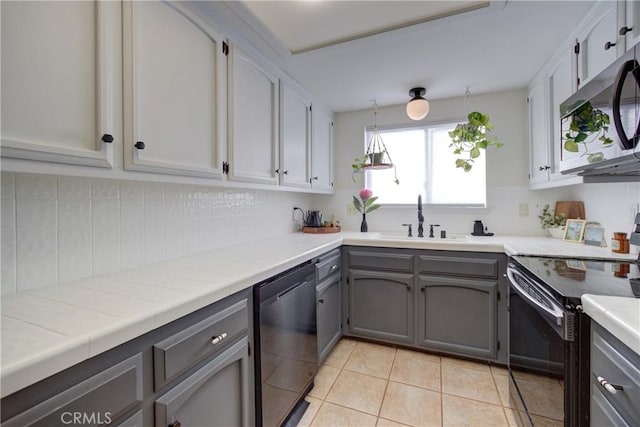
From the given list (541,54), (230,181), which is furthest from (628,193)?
(230,181)

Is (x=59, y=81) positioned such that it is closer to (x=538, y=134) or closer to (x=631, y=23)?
(x=631, y=23)

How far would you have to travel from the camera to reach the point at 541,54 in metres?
1.89

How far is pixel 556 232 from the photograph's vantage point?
2262 mm

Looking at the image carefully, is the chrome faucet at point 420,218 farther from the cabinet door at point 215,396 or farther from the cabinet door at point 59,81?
the cabinet door at point 59,81

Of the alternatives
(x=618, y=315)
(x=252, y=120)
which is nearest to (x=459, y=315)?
(x=618, y=315)

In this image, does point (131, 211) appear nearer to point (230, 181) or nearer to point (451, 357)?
point (230, 181)

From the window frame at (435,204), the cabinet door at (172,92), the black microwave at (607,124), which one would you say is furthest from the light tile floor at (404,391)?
the cabinet door at (172,92)

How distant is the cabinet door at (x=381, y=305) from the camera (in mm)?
2201

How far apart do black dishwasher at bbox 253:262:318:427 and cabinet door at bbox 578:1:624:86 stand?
1.84m

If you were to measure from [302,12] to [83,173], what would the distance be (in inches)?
51.6

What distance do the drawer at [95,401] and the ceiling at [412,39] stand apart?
→ 1553mm

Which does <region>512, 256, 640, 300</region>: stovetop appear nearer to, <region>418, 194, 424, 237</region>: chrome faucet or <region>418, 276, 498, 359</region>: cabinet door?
<region>418, 276, 498, 359</region>: cabinet door

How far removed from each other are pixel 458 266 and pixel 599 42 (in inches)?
57.3

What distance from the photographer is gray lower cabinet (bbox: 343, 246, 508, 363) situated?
6.56 feet
